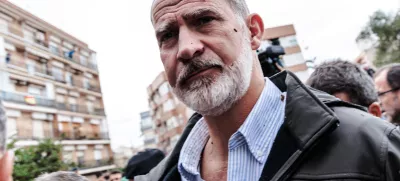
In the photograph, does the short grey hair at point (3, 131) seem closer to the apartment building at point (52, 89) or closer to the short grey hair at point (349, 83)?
the short grey hair at point (349, 83)

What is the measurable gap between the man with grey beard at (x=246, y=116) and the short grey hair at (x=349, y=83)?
2.53 ft

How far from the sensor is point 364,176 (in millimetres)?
998

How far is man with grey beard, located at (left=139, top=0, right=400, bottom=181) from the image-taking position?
1.07 meters

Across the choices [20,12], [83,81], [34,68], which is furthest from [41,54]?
[83,81]

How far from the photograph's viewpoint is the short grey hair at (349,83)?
220 cm

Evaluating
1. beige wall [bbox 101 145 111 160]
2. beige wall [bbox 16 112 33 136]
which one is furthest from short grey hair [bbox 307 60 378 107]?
beige wall [bbox 101 145 111 160]

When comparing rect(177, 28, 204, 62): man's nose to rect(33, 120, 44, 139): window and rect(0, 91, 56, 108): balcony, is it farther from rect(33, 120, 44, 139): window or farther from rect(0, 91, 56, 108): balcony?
rect(33, 120, 44, 139): window

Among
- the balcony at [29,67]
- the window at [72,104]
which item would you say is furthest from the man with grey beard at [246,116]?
the window at [72,104]

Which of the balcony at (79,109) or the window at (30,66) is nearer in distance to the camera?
the window at (30,66)

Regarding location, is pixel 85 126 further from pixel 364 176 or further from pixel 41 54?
pixel 364 176

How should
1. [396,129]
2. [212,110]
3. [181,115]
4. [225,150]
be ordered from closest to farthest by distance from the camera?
[396,129]
[212,110]
[225,150]
[181,115]

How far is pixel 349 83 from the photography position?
220 cm

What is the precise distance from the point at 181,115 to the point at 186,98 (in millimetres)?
37648

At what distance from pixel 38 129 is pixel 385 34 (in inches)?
1019
